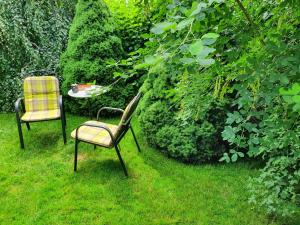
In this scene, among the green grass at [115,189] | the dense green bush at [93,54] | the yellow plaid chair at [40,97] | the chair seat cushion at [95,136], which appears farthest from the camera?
the dense green bush at [93,54]

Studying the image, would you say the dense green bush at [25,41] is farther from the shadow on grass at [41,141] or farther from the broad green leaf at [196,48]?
the broad green leaf at [196,48]

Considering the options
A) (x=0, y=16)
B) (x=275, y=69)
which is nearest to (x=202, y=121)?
(x=275, y=69)

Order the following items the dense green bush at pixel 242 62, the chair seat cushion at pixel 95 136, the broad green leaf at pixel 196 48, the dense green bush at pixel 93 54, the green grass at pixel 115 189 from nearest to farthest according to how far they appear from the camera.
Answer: the broad green leaf at pixel 196 48 < the dense green bush at pixel 242 62 < the green grass at pixel 115 189 < the chair seat cushion at pixel 95 136 < the dense green bush at pixel 93 54

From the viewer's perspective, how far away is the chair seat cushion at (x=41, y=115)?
16.5 feet

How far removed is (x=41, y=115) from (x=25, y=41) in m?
2.05

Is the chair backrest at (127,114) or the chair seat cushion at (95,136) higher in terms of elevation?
the chair backrest at (127,114)

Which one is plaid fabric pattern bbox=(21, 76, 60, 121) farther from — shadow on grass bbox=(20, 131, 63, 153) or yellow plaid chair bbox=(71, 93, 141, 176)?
yellow plaid chair bbox=(71, 93, 141, 176)

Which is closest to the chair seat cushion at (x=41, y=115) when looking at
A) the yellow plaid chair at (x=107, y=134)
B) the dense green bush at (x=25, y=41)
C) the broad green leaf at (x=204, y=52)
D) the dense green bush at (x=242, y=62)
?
the yellow plaid chair at (x=107, y=134)

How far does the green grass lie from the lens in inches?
138

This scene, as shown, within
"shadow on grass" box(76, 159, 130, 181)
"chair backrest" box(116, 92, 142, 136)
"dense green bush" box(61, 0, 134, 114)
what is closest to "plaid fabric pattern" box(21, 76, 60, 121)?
"dense green bush" box(61, 0, 134, 114)

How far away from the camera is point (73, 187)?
406 cm

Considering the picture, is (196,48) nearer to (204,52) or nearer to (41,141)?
(204,52)

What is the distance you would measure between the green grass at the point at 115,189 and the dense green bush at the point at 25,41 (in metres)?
1.86

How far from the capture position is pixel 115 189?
4.00 metres
